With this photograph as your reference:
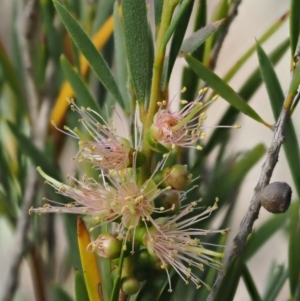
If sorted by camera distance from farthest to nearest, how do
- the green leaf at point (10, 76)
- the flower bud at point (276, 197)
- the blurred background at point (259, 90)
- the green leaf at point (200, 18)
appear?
the blurred background at point (259, 90), the green leaf at point (10, 76), the green leaf at point (200, 18), the flower bud at point (276, 197)

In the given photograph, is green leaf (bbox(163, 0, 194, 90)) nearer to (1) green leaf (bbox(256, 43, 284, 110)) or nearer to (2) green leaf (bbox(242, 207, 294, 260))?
(1) green leaf (bbox(256, 43, 284, 110))

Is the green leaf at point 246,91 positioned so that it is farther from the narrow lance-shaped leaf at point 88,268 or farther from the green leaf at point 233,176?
the narrow lance-shaped leaf at point 88,268

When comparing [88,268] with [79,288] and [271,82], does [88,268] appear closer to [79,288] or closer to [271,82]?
[79,288]

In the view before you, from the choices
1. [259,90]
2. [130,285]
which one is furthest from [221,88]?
[259,90]

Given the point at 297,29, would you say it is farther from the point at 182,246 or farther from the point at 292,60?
the point at 182,246

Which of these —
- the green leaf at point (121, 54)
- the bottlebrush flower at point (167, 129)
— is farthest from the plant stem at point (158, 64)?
the green leaf at point (121, 54)

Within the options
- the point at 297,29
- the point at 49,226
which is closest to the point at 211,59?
the point at 297,29
